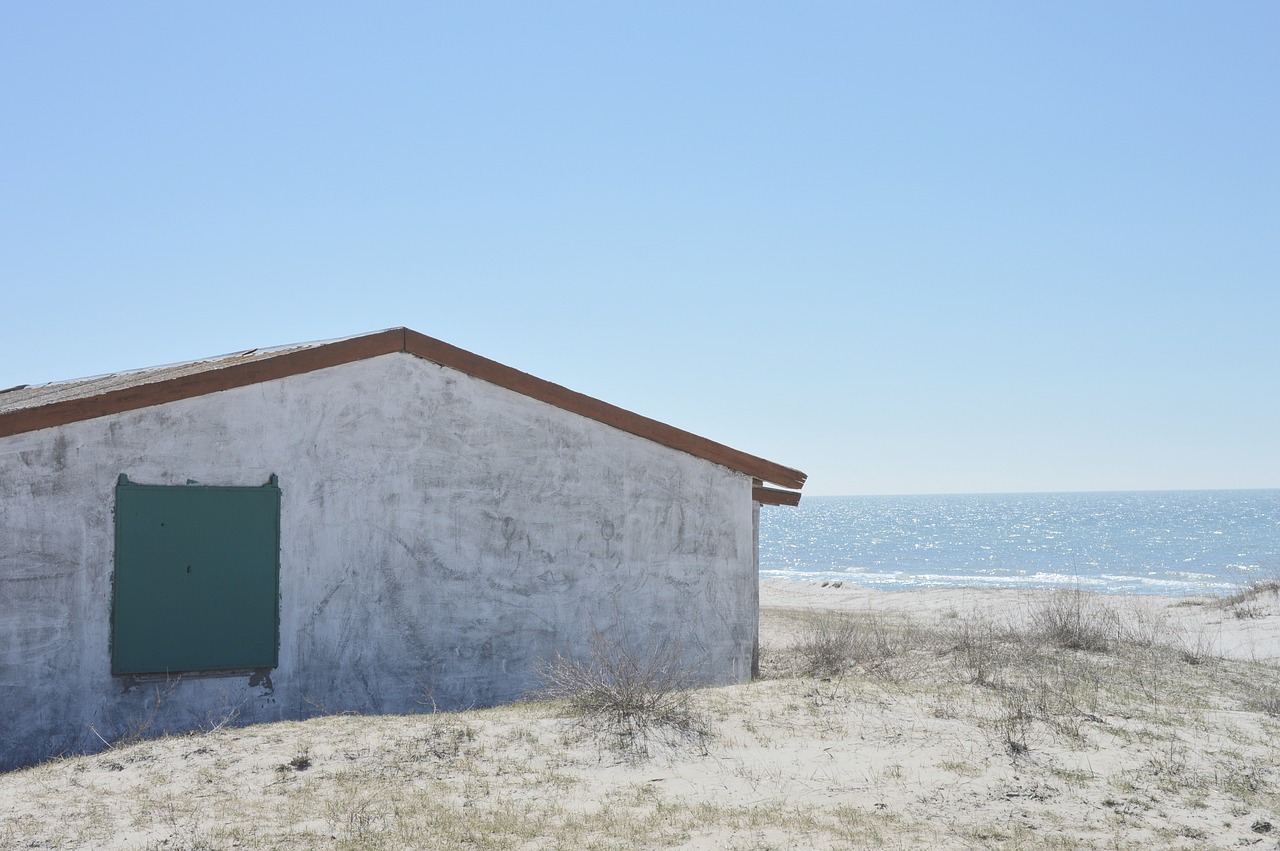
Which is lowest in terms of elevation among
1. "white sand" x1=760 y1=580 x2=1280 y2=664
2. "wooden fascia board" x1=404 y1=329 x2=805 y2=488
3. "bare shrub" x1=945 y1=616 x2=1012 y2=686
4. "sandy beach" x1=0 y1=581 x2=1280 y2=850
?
"white sand" x1=760 y1=580 x2=1280 y2=664

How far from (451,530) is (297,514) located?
1.46m

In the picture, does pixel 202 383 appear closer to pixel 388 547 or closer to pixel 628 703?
pixel 388 547

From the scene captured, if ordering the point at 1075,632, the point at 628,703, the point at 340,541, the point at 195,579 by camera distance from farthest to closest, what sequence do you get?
the point at 1075,632 < the point at 340,541 < the point at 195,579 < the point at 628,703

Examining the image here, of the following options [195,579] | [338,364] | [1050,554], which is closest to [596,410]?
[338,364]

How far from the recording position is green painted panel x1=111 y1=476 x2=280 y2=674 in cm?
877

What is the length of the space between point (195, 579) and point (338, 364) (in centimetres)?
226

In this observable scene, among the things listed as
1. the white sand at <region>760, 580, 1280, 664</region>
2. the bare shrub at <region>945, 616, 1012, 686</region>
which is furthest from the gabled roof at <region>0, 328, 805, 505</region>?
the white sand at <region>760, 580, 1280, 664</region>

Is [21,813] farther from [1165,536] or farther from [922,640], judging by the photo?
[1165,536]

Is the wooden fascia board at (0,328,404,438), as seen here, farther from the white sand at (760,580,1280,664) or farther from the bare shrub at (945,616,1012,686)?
the white sand at (760,580,1280,664)

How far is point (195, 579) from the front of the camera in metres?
9.02

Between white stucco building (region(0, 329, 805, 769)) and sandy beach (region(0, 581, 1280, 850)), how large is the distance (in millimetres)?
890

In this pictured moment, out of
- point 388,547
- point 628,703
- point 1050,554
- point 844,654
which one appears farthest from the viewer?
point 1050,554

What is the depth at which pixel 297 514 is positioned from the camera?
9453 mm

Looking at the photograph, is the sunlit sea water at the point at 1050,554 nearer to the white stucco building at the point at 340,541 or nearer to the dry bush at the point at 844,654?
the dry bush at the point at 844,654
